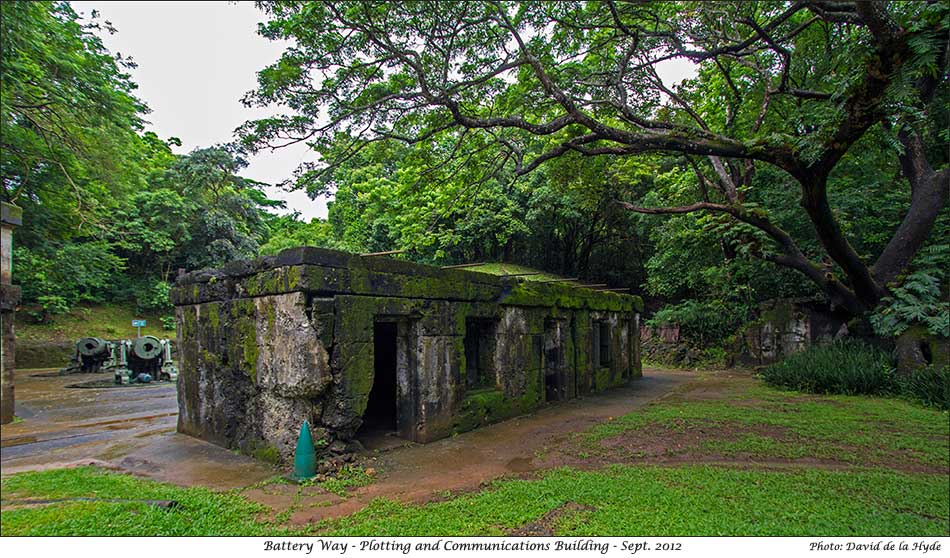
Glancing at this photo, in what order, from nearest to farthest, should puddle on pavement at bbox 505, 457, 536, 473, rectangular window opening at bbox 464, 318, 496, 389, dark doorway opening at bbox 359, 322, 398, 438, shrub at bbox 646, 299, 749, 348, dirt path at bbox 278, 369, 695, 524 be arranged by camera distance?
1. dirt path at bbox 278, 369, 695, 524
2. puddle on pavement at bbox 505, 457, 536, 473
3. rectangular window opening at bbox 464, 318, 496, 389
4. dark doorway opening at bbox 359, 322, 398, 438
5. shrub at bbox 646, 299, 749, 348

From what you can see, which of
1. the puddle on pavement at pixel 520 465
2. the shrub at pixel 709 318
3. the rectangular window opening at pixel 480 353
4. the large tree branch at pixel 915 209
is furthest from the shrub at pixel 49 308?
the shrub at pixel 709 318

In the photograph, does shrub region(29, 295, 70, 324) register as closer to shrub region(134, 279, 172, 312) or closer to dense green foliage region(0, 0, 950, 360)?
dense green foliage region(0, 0, 950, 360)

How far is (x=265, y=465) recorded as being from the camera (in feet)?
18.4

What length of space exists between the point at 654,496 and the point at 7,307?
459cm

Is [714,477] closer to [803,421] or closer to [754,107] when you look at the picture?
[803,421]

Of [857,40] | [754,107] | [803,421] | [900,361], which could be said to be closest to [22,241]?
[857,40]

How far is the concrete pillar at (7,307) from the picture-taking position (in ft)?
4.00

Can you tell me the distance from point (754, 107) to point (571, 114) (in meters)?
6.35

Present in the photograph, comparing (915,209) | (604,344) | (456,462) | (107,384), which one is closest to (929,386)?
(915,209)

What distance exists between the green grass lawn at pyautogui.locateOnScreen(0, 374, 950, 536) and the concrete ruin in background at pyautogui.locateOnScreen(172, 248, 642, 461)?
4.83ft

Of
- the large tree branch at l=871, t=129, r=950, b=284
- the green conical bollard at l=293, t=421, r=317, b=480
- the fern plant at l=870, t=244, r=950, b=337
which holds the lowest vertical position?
the green conical bollard at l=293, t=421, r=317, b=480

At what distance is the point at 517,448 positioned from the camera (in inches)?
251

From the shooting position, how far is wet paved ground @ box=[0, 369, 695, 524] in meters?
4.43

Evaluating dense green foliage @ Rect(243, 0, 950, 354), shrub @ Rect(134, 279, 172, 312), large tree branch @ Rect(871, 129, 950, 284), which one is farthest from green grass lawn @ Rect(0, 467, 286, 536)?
large tree branch @ Rect(871, 129, 950, 284)
